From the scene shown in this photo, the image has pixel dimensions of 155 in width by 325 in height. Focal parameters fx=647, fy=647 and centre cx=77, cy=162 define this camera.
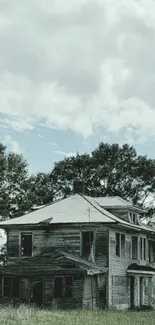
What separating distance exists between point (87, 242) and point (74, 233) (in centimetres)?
111

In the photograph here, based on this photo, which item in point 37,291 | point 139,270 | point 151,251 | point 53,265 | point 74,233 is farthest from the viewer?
point 151,251

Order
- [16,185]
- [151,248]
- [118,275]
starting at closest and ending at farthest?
[118,275]
[151,248]
[16,185]

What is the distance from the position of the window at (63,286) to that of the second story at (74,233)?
8.46 feet

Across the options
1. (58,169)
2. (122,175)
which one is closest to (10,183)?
(58,169)

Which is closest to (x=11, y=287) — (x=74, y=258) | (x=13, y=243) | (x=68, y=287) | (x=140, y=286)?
(x=13, y=243)

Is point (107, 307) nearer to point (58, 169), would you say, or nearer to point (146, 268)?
point (146, 268)

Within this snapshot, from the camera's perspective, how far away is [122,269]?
46844 millimetres

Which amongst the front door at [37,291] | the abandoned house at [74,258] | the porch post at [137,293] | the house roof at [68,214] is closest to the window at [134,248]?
the abandoned house at [74,258]

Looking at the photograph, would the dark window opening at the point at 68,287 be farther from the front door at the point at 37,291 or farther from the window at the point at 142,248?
the window at the point at 142,248

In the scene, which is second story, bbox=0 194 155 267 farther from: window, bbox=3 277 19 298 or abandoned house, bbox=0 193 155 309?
window, bbox=3 277 19 298

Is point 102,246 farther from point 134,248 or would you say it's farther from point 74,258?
point 134,248

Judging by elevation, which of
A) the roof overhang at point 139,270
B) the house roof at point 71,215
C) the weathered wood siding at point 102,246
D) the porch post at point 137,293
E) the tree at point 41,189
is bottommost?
the porch post at point 137,293

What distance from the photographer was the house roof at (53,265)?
41.4 m

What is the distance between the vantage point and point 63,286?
4209 cm
